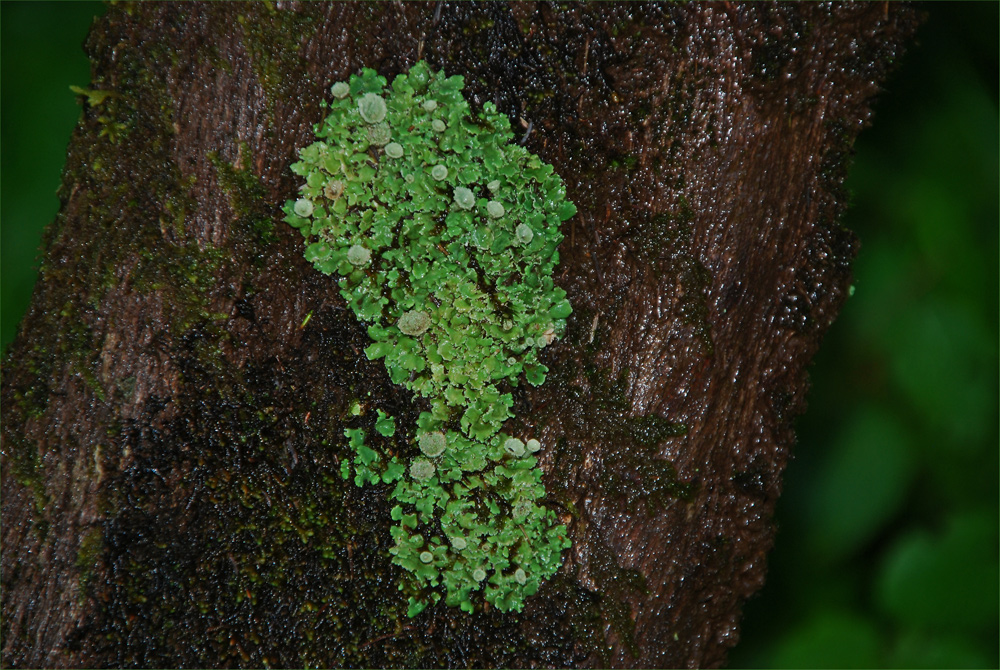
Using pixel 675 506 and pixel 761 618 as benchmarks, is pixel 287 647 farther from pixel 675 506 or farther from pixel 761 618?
pixel 761 618

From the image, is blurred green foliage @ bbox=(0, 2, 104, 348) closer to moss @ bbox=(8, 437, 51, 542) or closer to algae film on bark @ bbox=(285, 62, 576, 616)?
moss @ bbox=(8, 437, 51, 542)

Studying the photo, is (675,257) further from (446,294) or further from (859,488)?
(859,488)

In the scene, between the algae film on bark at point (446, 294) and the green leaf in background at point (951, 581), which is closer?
the algae film on bark at point (446, 294)

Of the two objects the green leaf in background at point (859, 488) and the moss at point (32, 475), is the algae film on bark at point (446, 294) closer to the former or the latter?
the moss at point (32, 475)

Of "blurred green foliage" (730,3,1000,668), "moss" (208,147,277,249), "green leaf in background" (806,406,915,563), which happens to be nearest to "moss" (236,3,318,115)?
"moss" (208,147,277,249)

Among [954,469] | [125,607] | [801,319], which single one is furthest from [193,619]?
[954,469]

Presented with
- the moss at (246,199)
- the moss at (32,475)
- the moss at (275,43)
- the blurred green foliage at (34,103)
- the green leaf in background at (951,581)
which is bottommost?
the green leaf in background at (951,581)

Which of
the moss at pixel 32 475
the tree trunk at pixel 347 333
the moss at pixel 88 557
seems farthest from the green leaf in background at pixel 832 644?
the moss at pixel 32 475
